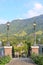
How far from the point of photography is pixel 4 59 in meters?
23.6

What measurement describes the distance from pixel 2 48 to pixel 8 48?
0.75m

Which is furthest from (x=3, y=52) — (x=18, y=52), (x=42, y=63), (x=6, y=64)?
(x=18, y=52)

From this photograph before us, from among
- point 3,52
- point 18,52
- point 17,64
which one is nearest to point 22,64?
point 17,64

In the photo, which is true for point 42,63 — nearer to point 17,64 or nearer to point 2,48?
point 17,64

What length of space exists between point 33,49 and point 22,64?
31.6 ft

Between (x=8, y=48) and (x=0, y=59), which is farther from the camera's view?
(x=8, y=48)

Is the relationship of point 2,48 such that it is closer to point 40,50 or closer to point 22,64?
point 40,50

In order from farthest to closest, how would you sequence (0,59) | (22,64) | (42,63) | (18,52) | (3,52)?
1. (18,52)
2. (3,52)
3. (0,59)
4. (22,64)
5. (42,63)

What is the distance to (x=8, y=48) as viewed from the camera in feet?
101

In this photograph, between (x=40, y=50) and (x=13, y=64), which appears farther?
(x=40, y=50)

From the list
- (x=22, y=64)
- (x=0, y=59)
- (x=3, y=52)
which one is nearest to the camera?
(x=22, y=64)

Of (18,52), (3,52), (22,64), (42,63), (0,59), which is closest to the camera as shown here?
(42,63)

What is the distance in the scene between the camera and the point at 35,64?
21359 millimetres

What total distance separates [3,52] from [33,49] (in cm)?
363
